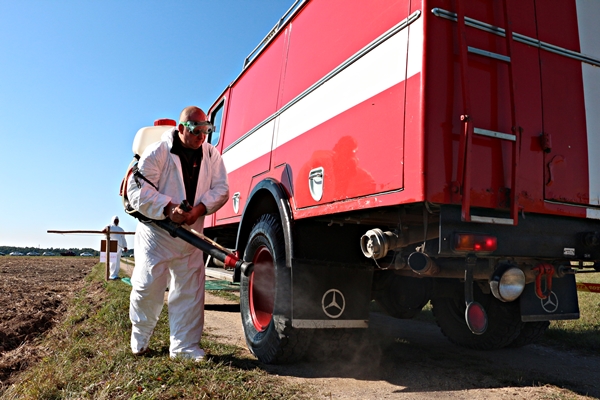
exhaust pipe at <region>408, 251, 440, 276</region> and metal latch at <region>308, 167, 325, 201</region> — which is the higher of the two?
metal latch at <region>308, 167, 325, 201</region>

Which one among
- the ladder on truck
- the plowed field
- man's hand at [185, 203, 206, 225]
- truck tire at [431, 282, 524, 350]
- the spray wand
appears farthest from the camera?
the plowed field

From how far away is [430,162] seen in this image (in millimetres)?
2439

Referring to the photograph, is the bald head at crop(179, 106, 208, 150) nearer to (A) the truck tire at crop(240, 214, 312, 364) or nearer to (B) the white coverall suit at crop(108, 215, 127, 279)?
(A) the truck tire at crop(240, 214, 312, 364)

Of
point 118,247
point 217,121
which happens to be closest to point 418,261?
point 217,121

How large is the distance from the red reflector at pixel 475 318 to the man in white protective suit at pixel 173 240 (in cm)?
190

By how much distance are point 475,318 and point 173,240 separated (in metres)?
2.20

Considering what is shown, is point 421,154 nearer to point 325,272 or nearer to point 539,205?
point 539,205

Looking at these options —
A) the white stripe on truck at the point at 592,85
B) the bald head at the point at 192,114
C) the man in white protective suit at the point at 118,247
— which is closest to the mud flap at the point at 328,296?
the bald head at the point at 192,114

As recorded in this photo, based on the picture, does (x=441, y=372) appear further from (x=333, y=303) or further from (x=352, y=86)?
(x=352, y=86)

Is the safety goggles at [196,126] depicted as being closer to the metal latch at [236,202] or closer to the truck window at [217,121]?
the metal latch at [236,202]

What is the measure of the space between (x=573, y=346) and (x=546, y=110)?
9.43 feet

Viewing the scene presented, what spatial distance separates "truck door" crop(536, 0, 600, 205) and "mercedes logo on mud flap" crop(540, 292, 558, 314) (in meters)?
0.72

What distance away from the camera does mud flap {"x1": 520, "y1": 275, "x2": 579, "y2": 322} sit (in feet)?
10.6

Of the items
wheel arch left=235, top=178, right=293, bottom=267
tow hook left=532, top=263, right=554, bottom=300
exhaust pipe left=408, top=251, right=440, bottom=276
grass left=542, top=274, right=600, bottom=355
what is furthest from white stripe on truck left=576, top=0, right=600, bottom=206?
grass left=542, top=274, right=600, bottom=355
